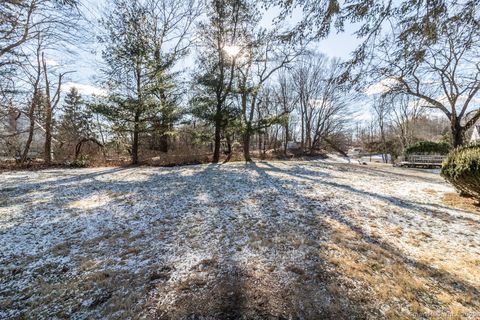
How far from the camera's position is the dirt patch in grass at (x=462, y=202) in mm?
4141

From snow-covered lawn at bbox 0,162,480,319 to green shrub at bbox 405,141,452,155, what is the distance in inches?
453

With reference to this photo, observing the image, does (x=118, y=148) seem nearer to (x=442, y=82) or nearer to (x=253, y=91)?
(x=253, y=91)

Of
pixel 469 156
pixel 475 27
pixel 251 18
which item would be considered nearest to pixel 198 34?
pixel 251 18

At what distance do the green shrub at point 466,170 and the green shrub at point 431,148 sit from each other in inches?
419

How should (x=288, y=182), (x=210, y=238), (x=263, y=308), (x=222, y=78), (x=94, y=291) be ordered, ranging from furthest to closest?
1. (x=222, y=78)
2. (x=288, y=182)
3. (x=210, y=238)
4. (x=94, y=291)
5. (x=263, y=308)

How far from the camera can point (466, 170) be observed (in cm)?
412

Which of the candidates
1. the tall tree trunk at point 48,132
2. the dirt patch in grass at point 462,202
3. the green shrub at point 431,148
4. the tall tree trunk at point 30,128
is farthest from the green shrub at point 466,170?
the tall tree trunk at point 48,132

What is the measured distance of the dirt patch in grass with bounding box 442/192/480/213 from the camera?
4.14 metres

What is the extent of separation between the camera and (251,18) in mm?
10227

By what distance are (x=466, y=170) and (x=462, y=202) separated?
80 centimetres

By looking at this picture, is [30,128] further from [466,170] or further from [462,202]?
[462,202]

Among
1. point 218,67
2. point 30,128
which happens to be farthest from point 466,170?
point 30,128

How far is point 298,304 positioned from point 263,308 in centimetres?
28

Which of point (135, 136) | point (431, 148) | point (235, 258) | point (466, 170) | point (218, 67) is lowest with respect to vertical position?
point (235, 258)
